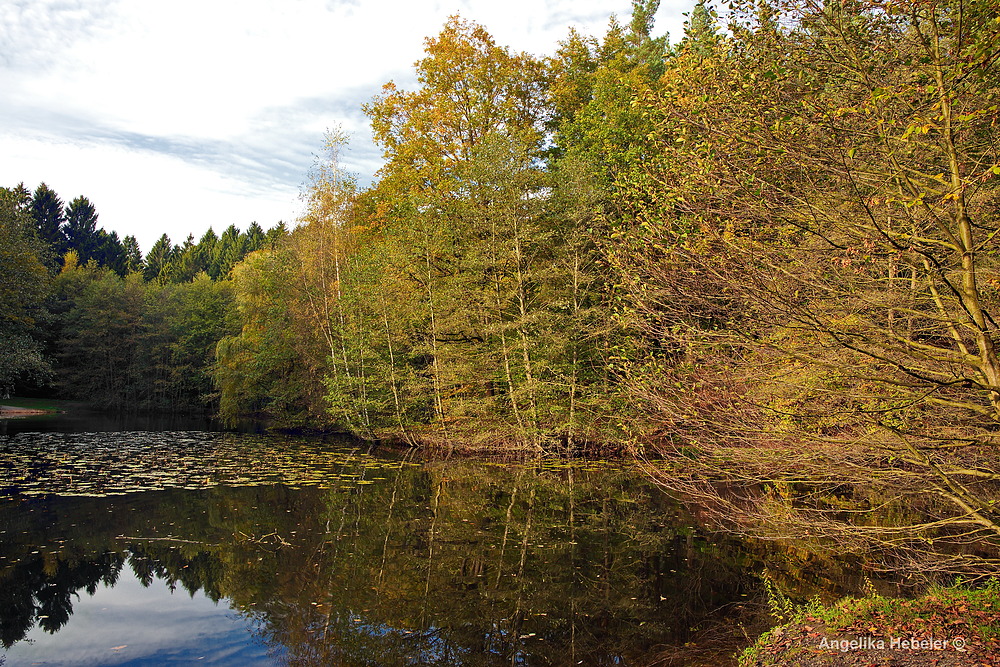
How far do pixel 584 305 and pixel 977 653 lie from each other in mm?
17254

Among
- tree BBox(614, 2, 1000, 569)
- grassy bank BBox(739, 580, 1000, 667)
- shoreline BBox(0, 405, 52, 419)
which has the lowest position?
grassy bank BBox(739, 580, 1000, 667)

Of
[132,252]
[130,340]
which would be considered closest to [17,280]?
[130,340]

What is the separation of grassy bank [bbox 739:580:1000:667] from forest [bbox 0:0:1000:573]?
565mm

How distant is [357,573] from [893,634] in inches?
256

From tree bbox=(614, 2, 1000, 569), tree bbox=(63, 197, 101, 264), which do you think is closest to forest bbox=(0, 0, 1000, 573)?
tree bbox=(614, 2, 1000, 569)

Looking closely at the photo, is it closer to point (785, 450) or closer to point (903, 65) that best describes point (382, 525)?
point (785, 450)

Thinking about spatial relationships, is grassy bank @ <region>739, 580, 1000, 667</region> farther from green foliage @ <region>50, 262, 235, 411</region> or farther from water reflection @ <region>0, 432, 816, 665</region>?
green foliage @ <region>50, 262, 235, 411</region>

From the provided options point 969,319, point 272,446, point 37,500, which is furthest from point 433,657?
point 272,446

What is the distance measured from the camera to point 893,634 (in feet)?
17.9

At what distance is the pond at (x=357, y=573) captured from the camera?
22.1 feet

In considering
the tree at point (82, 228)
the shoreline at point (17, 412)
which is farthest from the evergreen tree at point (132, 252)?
the shoreline at point (17, 412)

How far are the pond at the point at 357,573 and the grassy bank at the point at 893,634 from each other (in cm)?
89

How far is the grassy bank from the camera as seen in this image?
16.4ft

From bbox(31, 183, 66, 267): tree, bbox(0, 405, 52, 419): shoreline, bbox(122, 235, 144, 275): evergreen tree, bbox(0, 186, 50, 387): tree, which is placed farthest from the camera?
bbox(122, 235, 144, 275): evergreen tree
